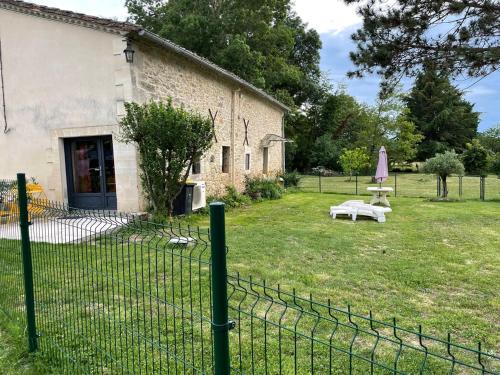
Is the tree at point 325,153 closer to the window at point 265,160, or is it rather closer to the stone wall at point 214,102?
the stone wall at point 214,102

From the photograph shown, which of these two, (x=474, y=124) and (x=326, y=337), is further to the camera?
(x=474, y=124)

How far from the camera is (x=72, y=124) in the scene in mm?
9164

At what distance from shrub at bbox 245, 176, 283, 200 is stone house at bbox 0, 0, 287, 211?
4.21 meters

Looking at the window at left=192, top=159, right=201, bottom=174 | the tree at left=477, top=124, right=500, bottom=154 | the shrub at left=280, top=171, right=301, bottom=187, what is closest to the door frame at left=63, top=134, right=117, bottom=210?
the window at left=192, top=159, right=201, bottom=174

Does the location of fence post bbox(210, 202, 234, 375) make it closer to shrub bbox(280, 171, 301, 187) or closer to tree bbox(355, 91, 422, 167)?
shrub bbox(280, 171, 301, 187)

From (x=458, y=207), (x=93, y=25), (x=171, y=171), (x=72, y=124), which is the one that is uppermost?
(x=93, y=25)

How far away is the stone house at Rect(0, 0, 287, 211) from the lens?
28.3 feet

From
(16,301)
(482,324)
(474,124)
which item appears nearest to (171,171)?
(16,301)

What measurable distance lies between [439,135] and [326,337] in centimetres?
4525

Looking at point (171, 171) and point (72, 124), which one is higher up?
point (72, 124)

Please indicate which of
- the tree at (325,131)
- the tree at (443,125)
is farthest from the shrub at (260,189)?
the tree at (443,125)

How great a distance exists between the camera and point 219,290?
62.2 inches

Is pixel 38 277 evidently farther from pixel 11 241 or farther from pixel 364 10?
pixel 364 10

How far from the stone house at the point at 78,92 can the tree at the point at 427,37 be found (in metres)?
5.13
